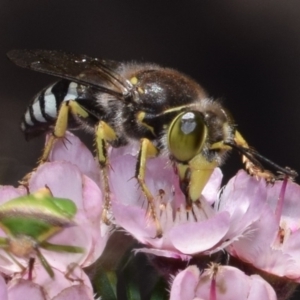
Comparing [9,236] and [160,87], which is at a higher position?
[160,87]

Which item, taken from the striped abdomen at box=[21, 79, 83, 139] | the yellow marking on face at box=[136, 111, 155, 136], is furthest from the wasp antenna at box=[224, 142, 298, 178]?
the striped abdomen at box=[21, 79, 83, 139]

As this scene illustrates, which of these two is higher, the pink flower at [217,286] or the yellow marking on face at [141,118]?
the yellow marking on face at [141,118]

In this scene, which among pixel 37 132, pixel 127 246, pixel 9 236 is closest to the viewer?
pixel 9 236

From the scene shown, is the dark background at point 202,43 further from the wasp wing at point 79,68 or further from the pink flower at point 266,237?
the pink flower at point 266,237

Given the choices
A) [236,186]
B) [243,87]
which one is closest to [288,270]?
[236,186]

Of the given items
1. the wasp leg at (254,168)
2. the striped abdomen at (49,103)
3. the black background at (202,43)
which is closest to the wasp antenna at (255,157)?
the wasp leg at (254,168)

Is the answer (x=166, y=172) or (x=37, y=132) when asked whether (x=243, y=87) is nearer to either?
(x=37, y=132)

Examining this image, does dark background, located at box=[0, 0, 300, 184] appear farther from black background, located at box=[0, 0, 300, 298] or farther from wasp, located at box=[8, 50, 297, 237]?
wasp, located at box=[8, 50, 297, 237]
